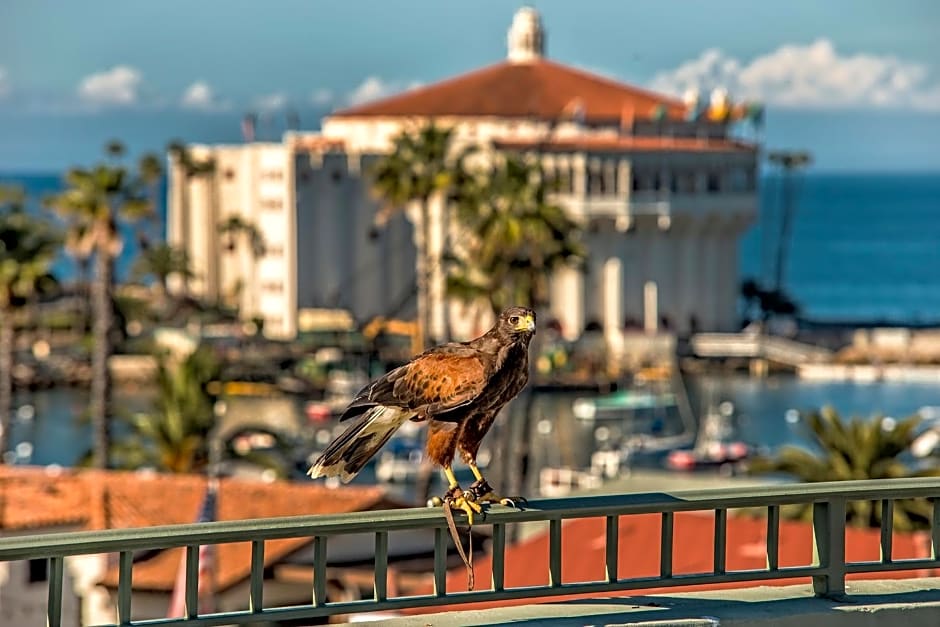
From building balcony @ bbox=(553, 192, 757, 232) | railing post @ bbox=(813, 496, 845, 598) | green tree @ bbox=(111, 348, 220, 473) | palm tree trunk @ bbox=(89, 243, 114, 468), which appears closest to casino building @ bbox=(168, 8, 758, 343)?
building balcony @ bbox=(553, 192, 757, 232)

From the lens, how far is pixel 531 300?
4594 cm

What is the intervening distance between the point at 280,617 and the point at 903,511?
21385 mm

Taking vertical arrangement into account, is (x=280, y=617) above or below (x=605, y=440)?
above

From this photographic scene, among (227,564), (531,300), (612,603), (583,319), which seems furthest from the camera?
(583,319)

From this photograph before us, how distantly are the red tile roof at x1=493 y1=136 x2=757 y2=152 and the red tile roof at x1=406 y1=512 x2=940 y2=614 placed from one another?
85069mm

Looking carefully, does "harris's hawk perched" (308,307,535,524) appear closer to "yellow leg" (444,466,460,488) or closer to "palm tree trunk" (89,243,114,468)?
"yellow leg" (444,466,460,488)

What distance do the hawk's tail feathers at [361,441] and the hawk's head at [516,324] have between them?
47 cm

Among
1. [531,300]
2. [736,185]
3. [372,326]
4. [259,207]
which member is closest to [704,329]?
[736,185]

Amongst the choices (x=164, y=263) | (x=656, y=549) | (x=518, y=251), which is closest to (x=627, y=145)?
(x=164, y=263)

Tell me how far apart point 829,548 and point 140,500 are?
21.8 metres

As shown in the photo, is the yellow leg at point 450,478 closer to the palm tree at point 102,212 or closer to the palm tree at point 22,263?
the palm tree at point 102,212

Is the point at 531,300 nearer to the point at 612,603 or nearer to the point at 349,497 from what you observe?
the point at 349,497

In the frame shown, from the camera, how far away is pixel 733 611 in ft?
25.2

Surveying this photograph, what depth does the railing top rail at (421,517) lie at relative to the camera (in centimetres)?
692
